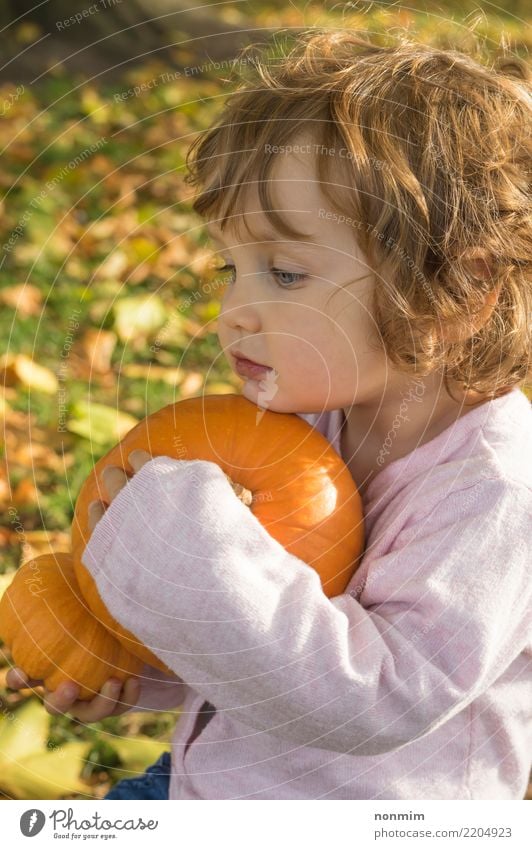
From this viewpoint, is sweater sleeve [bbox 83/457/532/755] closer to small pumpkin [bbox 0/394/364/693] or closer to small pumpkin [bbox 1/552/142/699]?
small pumpkin [bbox 0/394/364/693]

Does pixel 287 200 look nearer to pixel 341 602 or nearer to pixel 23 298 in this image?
pixel 341 602

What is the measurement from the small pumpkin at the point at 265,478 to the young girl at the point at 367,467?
0.04 m

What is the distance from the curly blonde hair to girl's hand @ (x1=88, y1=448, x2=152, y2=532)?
357 millimetres

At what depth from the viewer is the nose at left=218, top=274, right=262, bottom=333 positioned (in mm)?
1386

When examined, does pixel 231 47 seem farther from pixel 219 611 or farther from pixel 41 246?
pixel 219 611

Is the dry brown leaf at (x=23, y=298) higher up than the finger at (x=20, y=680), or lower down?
higher up

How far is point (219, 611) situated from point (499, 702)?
51cm

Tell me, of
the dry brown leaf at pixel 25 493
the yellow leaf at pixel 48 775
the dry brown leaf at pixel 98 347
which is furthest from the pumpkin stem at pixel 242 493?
the dry brown leaf at pixel 98 347

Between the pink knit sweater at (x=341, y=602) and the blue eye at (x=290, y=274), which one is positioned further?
the blue eye at (x=290, y=274)

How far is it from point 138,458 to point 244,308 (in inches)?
10.0

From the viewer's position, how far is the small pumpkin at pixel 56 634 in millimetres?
1444

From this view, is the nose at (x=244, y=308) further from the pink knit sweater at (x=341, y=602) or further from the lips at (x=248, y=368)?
the pink knit sweater at (x=341, y=602)

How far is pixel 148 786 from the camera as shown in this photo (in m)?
1.68
